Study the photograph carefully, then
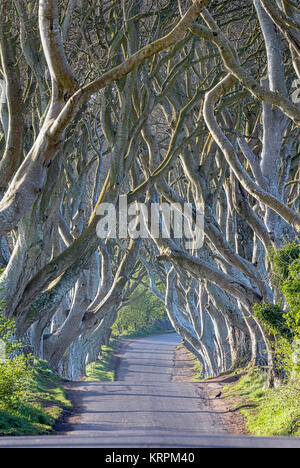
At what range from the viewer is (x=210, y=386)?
1603 centimetres

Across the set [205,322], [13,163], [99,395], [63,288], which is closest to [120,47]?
[13,163]

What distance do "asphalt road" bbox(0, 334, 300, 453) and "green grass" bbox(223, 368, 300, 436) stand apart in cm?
59

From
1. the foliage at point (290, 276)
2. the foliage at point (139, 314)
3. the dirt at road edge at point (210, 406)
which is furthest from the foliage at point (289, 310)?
the foliage at point (139, 314)

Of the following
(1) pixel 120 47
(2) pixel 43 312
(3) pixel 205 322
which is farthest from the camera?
(3) pixel 205 322

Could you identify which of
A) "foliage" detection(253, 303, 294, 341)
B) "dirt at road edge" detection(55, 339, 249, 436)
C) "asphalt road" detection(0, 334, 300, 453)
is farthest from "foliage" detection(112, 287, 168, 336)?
"foliage" detection(253, 303, 294, 341)

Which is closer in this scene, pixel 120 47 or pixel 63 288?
pixel 63 288

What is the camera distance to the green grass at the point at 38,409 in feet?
28.8

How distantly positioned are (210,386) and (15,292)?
22.2ft

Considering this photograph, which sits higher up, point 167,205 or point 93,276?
point 167,205

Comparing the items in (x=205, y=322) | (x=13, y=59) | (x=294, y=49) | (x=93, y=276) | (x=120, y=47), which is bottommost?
(x=205, y=322)

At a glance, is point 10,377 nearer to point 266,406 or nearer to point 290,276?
point 290,276

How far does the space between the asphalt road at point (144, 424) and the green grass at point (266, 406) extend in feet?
1.94

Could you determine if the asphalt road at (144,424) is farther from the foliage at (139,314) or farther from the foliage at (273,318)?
the foliage at (139,314)

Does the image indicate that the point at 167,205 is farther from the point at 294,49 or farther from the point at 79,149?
the point at 294,49
